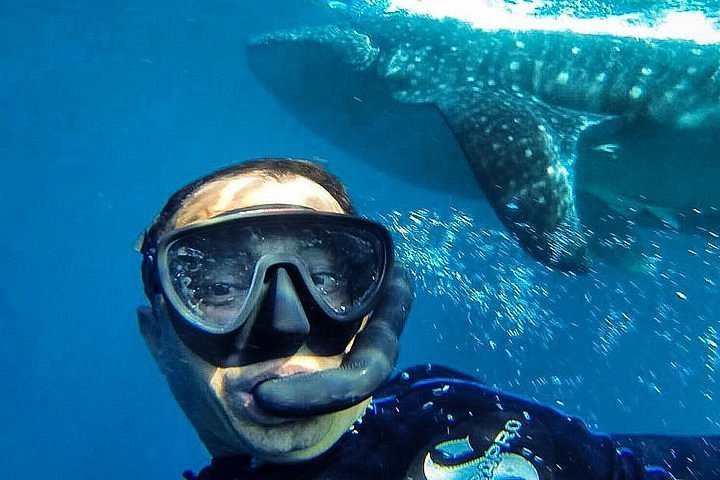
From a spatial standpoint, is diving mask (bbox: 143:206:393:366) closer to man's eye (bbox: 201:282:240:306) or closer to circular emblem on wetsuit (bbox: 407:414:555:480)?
man's eye (bbox: 201:282:240:306)

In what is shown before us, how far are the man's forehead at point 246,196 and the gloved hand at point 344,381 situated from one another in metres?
0.39

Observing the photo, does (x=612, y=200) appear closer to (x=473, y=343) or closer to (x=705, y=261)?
(x=705, y=261)

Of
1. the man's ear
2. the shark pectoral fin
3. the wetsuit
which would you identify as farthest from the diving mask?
the shark pectoral fin

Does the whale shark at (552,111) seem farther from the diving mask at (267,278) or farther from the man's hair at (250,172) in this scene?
the diving mask at (267,278)

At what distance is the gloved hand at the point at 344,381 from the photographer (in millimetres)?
1380

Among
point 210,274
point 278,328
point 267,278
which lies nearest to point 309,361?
point 278,328

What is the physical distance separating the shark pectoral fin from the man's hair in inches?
153

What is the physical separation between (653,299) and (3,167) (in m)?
31.7

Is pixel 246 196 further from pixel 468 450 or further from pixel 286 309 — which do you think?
pixel 468 450

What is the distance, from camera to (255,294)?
1.58 m

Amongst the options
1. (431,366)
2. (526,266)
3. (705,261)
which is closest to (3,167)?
(526,266)

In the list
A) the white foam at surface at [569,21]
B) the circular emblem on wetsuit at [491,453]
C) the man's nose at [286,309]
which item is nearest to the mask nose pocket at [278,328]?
the man's nose at [286,309]

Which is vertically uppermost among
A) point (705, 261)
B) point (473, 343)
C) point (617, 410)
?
point (705, 261)

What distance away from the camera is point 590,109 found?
6.80m
